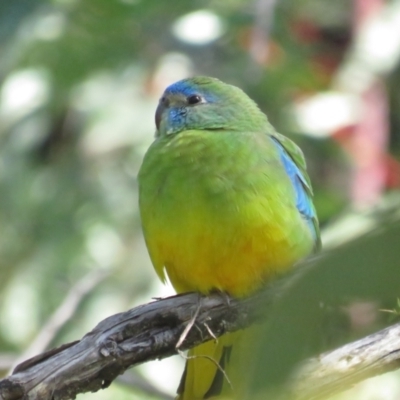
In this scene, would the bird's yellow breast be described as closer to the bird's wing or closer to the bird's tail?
the bird's wing

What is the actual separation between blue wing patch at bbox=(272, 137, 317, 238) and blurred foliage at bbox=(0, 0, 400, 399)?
120cm

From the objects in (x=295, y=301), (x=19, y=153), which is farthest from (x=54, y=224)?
(x=295, y=301)

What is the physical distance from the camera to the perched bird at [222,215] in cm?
235

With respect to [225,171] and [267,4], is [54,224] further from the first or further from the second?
[225,171]

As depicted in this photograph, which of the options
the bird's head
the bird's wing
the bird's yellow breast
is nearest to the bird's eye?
the bird's head

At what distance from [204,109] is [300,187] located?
1.81 feet

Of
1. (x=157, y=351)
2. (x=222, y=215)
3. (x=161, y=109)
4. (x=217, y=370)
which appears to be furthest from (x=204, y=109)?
(x=157, y=351)

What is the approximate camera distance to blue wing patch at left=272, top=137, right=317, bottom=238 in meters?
2.65

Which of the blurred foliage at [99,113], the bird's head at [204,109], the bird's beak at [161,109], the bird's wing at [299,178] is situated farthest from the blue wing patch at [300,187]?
the blurred foliage at [99,113]

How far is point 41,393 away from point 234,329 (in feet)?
2.17

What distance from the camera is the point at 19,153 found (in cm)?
465

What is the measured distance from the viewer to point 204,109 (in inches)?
119

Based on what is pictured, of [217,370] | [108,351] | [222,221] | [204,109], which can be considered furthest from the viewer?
[204,109]

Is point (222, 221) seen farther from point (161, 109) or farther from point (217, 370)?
point (161, 109)
